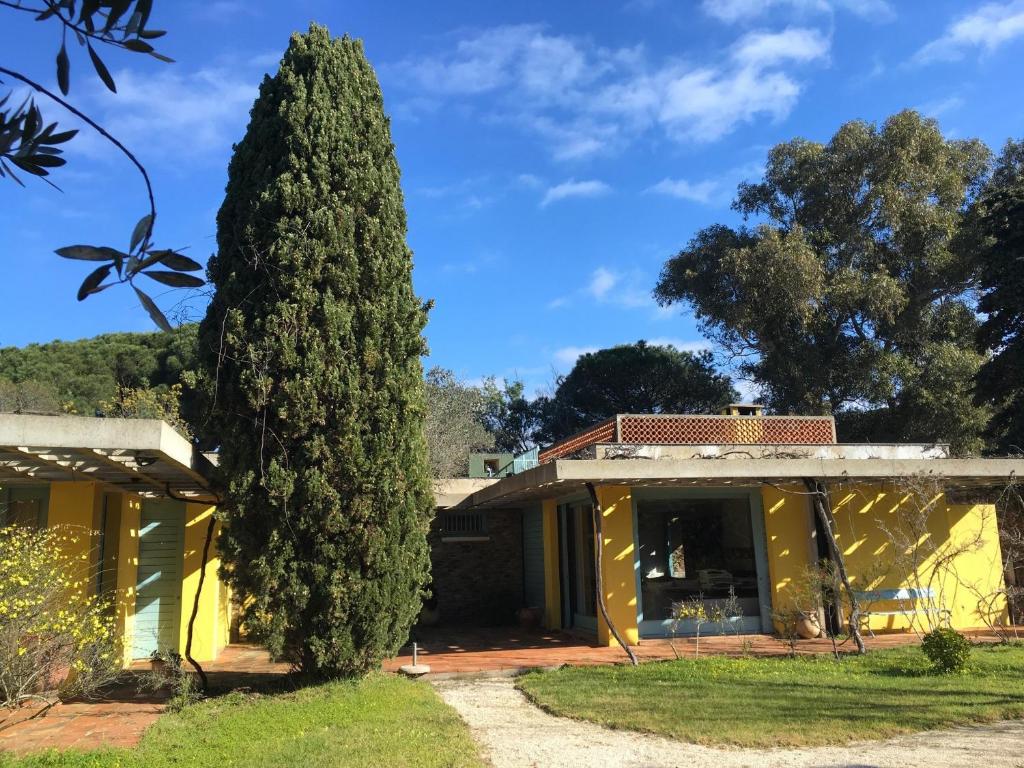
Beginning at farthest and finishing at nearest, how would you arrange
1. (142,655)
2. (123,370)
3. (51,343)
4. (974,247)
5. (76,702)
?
(51,343), (123,370), (974,247), (142,655), (76,702)

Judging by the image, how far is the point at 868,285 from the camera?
21.9 m

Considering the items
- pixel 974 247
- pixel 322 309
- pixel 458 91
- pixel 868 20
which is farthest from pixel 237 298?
pixel 974 247

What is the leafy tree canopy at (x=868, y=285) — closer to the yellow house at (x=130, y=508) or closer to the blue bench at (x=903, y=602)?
the blue bench at (x=903, y=602)

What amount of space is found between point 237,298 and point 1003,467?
11491 millimetres

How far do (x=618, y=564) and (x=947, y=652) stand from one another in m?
4.73

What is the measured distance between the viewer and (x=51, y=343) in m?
26.9

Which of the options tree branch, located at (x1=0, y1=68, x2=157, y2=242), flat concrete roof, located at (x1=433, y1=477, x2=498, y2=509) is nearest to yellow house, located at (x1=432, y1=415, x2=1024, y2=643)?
flat concrete roof, located at (x1=433, y1=477, x2=498, y2=509)

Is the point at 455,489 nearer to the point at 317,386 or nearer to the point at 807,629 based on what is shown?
the point at 807,629

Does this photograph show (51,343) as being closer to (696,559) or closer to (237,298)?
(237,298)

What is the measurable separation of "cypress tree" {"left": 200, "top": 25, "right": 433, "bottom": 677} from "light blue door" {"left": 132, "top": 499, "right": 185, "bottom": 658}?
11.9 ft

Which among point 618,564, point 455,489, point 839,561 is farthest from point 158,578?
point 839,561

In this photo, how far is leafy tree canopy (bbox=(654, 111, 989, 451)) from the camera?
71.6ft

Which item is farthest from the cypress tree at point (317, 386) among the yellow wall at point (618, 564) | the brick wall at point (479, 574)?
the brick wall at point (479, 574)

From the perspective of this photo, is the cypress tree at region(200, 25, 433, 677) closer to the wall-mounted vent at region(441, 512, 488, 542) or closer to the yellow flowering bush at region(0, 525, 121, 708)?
the yellow flowering bush at region(0, 525, 121, 708)
